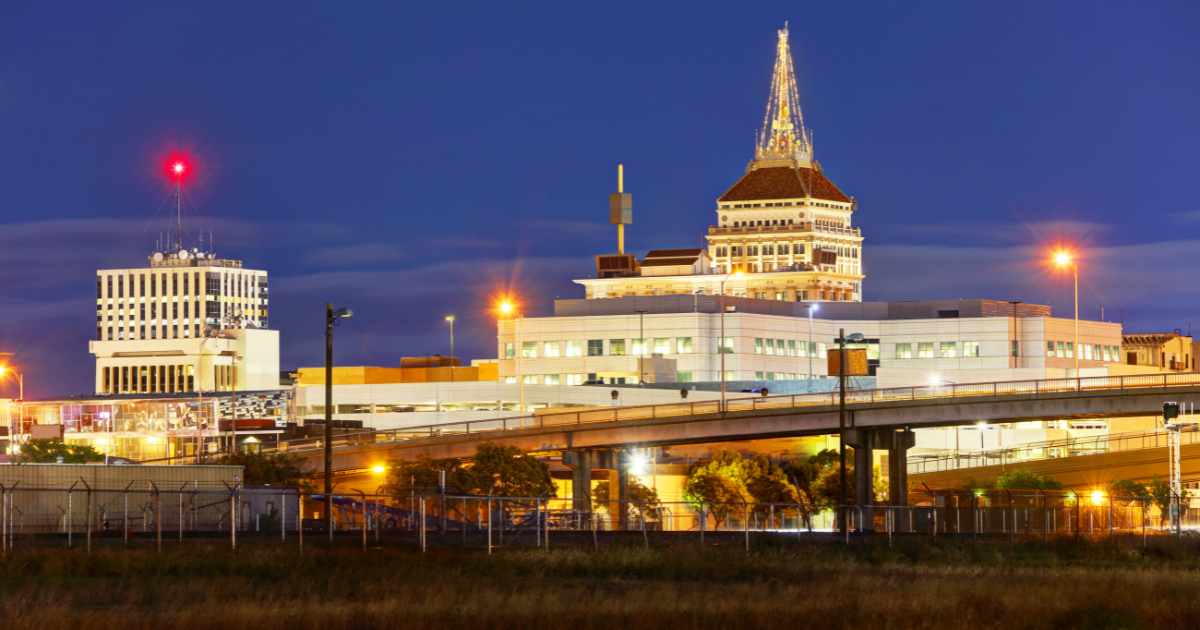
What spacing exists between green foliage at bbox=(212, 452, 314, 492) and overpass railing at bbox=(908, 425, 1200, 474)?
5494 centimetres

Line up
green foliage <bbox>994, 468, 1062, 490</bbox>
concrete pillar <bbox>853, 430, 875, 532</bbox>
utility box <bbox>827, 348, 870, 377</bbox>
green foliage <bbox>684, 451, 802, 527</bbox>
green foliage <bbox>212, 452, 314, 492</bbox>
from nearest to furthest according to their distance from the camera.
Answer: green foliage <bbox>212, 452, 314, 492</bbox> < concrete pillar <bbox>853, 430, 875, 532</bbox> < green foliage <bbox>684, 451, 802, 527</bbox> < green foliage <bbox>994, 468, 1062, 490</bbox> < utility box <bbox>827, 348, 870, 377</bbox>

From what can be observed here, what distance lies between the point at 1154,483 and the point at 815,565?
263ft

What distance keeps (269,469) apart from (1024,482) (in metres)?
47.8

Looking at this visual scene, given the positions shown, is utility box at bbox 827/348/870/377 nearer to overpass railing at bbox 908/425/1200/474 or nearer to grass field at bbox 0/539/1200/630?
overpass railing at bbox 908/425/1200/474

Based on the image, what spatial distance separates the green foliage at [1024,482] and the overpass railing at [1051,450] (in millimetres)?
9808

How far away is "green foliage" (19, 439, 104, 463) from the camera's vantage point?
124 meters

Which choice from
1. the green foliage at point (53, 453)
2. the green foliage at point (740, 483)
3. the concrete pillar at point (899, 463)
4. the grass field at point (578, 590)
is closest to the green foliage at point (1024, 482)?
the concrete pillar at point (899, 463)

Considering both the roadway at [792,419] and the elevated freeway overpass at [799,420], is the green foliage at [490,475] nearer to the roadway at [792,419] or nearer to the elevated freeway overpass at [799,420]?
the elevated freeway overpass at [799,420]

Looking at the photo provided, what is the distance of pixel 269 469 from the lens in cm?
11569

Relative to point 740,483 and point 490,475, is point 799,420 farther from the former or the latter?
point 490,475

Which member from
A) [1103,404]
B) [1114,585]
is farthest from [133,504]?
[1103,404]

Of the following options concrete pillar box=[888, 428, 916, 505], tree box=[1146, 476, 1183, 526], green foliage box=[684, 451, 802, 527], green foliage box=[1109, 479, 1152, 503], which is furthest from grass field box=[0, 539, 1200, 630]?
green foliage box=[684, 451, 802, 527]

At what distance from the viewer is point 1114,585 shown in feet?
178

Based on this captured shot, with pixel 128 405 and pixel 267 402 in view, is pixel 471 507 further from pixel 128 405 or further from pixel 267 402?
pixel 267 402
